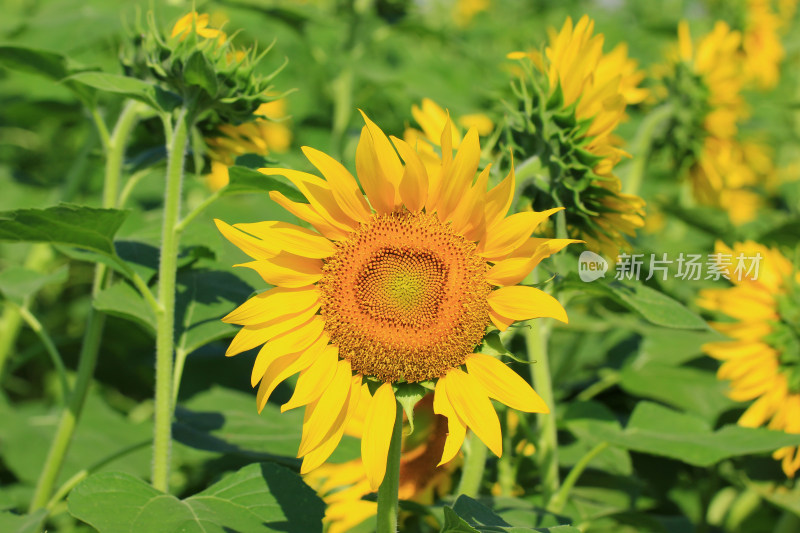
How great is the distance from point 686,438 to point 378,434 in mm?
841

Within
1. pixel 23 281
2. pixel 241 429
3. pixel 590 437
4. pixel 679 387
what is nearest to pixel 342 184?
pixel 241 429

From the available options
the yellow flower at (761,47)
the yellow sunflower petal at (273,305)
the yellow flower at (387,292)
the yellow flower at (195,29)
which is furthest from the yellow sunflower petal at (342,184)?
the yellow flower at (761,47)

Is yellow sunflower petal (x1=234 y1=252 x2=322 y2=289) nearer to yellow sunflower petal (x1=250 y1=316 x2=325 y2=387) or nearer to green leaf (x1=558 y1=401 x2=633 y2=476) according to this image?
yellow sunflower petal (x1=250 y1=316 x2=325 y2=387)

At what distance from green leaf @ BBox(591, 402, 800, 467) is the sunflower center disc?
1.92ft

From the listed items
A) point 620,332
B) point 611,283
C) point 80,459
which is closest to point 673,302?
point 611,283

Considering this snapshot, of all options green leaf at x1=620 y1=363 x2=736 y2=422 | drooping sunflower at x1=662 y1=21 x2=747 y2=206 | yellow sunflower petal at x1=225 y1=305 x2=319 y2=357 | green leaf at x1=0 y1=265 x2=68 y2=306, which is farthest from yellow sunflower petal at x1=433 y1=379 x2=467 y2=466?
drooping sunflower at x1=662 y1=21 x2=747 y2=206

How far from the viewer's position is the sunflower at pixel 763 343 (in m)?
1.87

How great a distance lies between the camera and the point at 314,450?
1109 mm

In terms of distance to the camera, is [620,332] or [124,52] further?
[620,332]

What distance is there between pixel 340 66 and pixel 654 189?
1.58 meters

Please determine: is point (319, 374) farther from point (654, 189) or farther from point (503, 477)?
point (654, 189)

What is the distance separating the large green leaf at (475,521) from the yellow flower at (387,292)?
0.10 m

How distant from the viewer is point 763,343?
191cm

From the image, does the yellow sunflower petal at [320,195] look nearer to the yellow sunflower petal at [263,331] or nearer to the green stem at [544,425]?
the yellow sunflower petal at [263,331]
